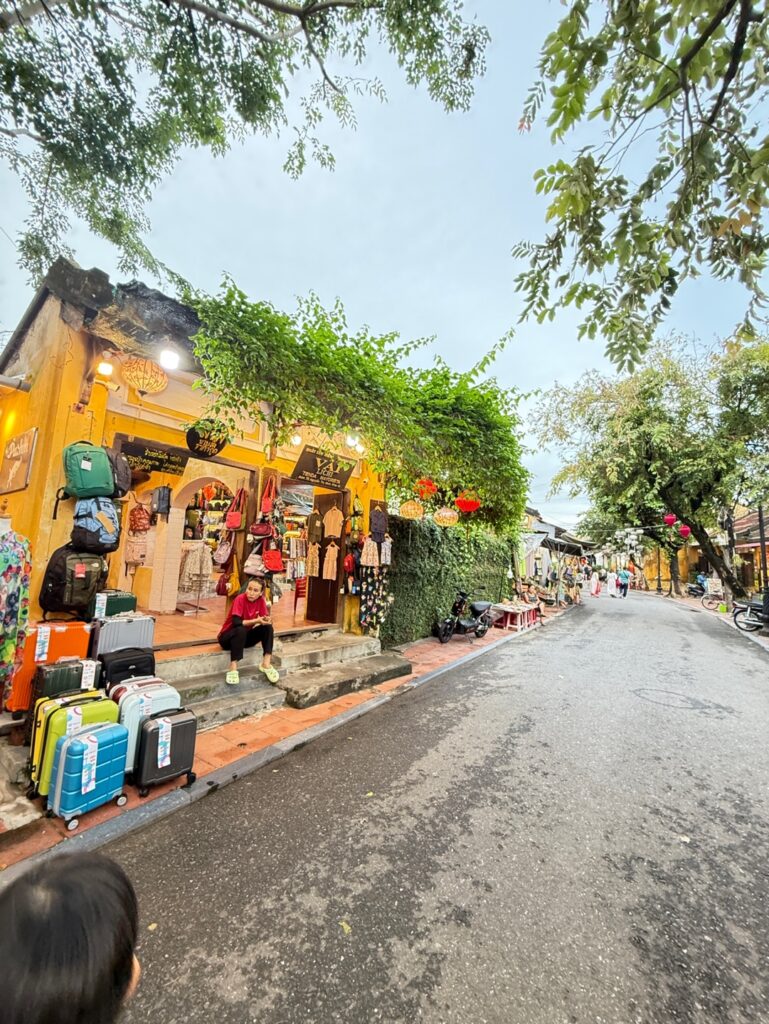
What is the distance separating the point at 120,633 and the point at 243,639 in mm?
1429

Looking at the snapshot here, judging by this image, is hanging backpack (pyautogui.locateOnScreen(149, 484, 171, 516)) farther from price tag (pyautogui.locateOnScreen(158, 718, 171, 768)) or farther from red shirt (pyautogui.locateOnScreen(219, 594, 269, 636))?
price tag (pyautogui.locateOnScreen(158, 718, 171, 768))

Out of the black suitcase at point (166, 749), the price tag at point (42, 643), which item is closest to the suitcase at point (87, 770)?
the black suitcase at point (166, 749)

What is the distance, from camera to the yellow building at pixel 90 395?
13.8 feet

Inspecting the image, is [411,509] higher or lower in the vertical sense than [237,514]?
higher

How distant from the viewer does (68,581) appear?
12.8ft

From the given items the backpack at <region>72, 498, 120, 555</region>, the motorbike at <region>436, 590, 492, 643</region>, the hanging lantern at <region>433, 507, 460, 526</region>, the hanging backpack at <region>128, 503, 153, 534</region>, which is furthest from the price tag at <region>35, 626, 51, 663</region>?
the motorbike at <region>436, 590, 492, 643</region>

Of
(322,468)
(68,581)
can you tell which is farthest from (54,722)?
(322,468)

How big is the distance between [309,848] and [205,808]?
0.96 meters

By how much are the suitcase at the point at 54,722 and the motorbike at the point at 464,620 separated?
295 inches

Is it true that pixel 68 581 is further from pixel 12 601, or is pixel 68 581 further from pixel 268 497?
pixel 268 497

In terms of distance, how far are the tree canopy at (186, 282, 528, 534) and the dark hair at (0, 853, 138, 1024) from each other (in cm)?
423

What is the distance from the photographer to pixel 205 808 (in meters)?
3.10

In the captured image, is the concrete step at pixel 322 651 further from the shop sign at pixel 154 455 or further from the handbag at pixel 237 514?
the shop sign at pixel 154 455

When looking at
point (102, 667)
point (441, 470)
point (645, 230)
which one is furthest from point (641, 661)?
point (102, 667)
